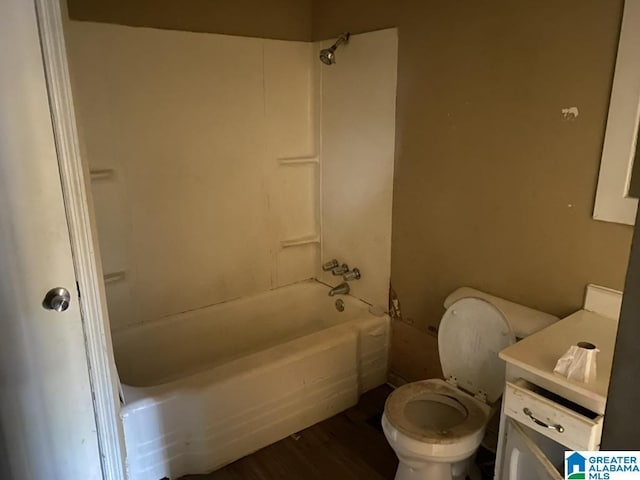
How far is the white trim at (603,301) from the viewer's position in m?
1.67

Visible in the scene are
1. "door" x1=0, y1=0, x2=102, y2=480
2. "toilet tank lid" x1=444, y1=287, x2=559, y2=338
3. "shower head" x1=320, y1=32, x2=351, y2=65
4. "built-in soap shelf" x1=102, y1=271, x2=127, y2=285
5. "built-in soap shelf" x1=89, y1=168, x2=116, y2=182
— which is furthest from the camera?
"shower head" x1=320, y1=32, x2=351, y2=65

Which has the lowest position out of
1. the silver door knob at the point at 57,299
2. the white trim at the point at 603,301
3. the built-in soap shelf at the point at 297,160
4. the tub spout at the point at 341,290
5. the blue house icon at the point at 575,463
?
the tub spout at the point at 341,290

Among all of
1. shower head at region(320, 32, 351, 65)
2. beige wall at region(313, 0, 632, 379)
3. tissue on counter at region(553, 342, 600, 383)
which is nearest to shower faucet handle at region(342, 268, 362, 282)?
beige wall at region(313, 0, 632, 379)

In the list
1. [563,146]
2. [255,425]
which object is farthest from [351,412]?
[563,146]

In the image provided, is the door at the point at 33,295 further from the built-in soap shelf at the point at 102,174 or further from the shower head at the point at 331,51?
the shower head at the point at 331,51

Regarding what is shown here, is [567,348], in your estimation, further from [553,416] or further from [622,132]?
[622,132]

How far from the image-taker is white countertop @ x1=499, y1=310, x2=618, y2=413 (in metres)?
1.29

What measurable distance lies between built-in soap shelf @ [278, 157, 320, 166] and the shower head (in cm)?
59

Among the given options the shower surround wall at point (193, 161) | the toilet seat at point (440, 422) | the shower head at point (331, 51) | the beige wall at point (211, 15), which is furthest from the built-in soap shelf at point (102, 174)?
the toilet seat at point (440, 422)

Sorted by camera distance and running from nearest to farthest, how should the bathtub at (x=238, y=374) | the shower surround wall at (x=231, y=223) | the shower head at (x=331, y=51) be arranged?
1. the bathtub at (x=238, y=374)
2. the shower surround wall at (x=231, y=223)
3. the shower head at (x=331, y=51)

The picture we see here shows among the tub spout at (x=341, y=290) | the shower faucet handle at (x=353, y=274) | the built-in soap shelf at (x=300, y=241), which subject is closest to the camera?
the shower faucet handle at (x=353, y=274)

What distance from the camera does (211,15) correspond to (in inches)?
98.8

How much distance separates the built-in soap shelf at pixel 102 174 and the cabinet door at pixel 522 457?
6.64 feet

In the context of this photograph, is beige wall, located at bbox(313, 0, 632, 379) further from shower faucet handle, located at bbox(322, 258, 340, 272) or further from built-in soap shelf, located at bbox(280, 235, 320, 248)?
built-in soap shelf, located at bbox(280, 235, 320, 248)
